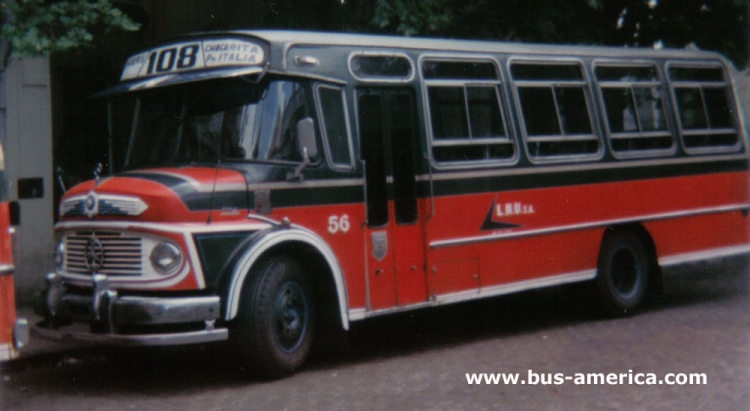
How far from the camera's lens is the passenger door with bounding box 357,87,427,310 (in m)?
9.18

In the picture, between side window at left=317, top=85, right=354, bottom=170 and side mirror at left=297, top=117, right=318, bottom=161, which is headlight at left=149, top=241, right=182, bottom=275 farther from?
side window at left=317, top=85, right=354, bottom=170

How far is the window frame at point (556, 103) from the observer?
10.8 metres

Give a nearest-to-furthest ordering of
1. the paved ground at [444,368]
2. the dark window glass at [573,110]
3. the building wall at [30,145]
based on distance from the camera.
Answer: the paved ground at [444,368], the dark window glass at [573,110], the building wall at [30,145]

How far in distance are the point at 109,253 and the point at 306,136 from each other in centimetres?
171

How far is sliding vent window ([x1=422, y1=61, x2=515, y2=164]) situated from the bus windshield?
1.54 m

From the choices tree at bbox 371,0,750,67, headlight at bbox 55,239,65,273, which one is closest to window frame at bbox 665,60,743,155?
tree at bbox 371,0,750,67

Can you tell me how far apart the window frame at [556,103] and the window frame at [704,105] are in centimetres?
147

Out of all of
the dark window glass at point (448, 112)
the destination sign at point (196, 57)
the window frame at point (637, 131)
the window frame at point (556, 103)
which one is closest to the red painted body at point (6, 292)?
the destination sign at point (196, 57)

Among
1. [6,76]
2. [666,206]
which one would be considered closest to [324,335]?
[666,206]

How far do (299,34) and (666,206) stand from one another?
5.40 meters

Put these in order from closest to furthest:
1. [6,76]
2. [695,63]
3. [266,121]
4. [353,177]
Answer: [266,121], [353,177], [695,63], [6,76]

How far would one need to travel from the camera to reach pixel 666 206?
40.2 ft

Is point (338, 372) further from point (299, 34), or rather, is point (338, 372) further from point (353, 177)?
point (299, 34)

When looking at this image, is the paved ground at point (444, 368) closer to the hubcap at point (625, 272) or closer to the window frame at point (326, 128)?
the hubcap at point (625, 272)
